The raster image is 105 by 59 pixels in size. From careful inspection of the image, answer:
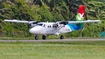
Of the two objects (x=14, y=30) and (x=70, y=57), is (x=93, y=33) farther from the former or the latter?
(x=70, y=57)

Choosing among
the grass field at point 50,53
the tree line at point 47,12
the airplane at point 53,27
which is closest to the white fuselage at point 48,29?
the airplane at point 53,27

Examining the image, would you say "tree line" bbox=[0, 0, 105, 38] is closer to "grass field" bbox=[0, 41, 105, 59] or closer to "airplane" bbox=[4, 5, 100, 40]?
"airplane" bbox=[4, 5, 100, 40]

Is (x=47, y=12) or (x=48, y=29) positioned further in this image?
(x=47, y=12)

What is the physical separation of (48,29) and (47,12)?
1042cm

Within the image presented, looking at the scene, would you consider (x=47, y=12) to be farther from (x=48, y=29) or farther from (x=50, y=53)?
(x=50, y=53)

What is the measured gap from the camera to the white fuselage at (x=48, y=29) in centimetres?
5072

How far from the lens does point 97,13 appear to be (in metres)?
65.2

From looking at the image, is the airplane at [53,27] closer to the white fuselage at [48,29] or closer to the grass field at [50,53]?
the white fuselage at [48,29]

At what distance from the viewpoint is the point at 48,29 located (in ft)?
172

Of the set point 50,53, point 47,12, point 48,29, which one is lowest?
point 48,29

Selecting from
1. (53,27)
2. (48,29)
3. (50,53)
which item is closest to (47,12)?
(53,27)

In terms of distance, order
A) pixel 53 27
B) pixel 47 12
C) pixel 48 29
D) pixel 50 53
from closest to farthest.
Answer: pixel 50 53 → pixel 48 29 → pixel 53 27 → pixel 47 12

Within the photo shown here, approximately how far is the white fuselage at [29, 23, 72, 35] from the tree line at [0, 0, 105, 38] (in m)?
6.04

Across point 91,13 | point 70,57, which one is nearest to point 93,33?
point 91,13
